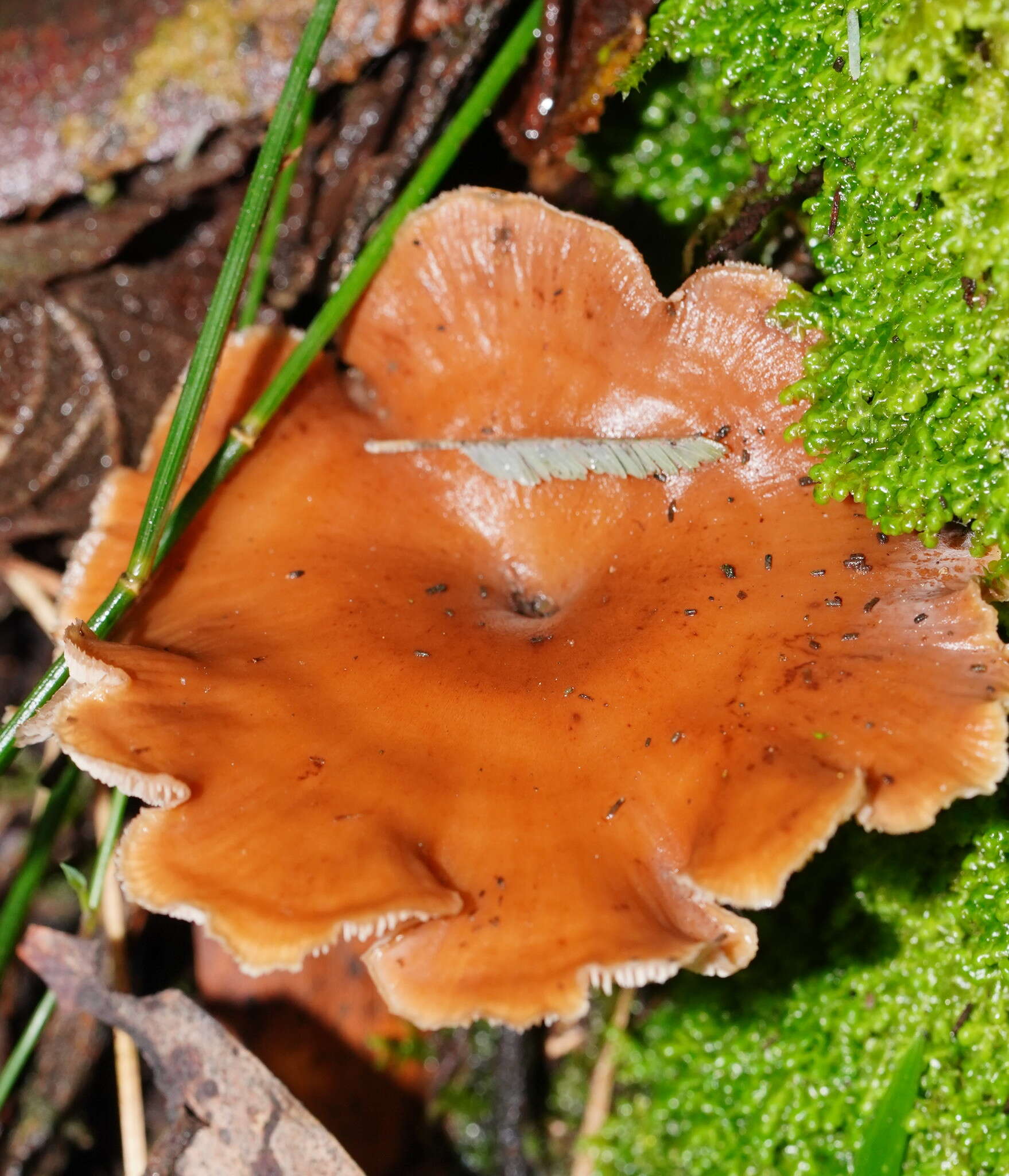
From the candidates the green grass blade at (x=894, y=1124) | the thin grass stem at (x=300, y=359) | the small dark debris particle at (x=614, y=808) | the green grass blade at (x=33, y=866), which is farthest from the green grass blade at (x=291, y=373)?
the green grass blade at (x=894, y=1124)

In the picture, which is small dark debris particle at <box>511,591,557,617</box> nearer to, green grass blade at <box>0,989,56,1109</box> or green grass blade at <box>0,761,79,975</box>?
green grass blade at <box>0,761,79,975</box>

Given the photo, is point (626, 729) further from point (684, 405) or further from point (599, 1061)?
point (599, 1061)

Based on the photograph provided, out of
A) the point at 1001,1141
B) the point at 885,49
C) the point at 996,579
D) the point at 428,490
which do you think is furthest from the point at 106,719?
the point at 1001,1141

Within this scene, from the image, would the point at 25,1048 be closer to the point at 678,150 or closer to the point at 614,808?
the point at 614,808

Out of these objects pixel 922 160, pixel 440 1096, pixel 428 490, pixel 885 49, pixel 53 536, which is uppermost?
pixel 885 49

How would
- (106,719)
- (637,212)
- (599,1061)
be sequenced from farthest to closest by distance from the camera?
(599,1061) → (637,212) → (106,719)

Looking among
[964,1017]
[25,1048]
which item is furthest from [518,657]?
[25,1048]

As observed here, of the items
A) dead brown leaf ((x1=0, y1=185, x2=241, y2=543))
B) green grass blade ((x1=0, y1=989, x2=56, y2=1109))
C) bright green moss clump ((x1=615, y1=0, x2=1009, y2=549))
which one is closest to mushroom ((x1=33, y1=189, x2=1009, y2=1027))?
bright green moss clump ((x1=615, y1=0, x2=1009, y2=549))
